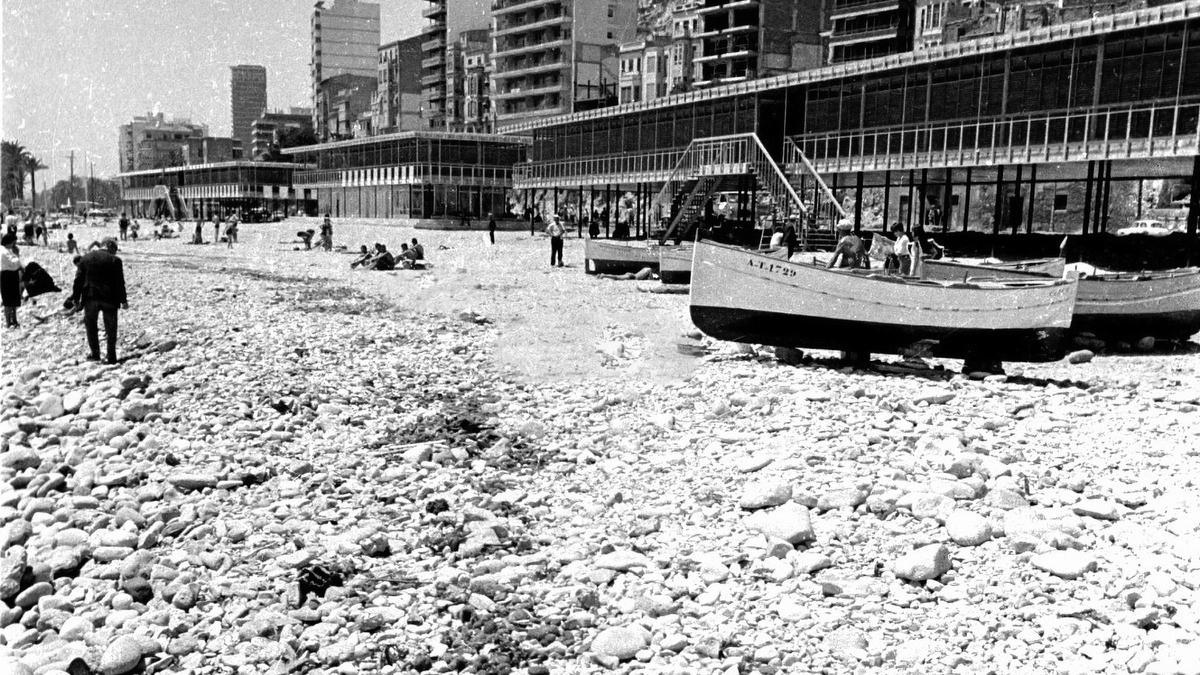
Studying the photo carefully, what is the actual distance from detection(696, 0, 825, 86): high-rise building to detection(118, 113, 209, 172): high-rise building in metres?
119

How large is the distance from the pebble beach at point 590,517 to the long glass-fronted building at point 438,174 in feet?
213

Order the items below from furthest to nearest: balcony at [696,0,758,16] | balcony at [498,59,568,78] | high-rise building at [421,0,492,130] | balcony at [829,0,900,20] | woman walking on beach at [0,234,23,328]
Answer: high-rise building at [421,0,492,130] < balcony at [498,59,568,78] < balcony at [696,0,758,16] < balcony at [829,0,900,20] < woman walking on beach at [0,234,23,328]

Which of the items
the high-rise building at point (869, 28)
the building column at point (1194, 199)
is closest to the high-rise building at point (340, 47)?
the high-rise building at point (869, 28)

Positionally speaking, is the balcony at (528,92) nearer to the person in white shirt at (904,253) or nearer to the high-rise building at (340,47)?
the high-rise building at (340,47)

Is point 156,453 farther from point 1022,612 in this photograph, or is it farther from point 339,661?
point 1022,612

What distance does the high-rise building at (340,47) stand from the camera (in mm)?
154625

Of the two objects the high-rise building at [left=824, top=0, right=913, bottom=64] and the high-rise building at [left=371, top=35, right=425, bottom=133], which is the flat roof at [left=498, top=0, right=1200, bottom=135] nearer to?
the high-rise building at [left=824, top=0, right=913, bottom=64]

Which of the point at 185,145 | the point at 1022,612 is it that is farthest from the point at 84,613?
the point at 185,145

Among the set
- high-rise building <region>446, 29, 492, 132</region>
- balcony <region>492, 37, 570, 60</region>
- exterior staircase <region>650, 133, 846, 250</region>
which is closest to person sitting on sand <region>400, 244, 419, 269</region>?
exterior staircase <region>650, 133, 846, 250</region>

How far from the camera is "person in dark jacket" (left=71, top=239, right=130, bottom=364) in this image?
48.2 ft

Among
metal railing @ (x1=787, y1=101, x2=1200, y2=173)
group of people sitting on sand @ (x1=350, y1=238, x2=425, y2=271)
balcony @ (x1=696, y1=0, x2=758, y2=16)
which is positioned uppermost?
balcony @ (x1=696, y1=0, x2=758, y2=16)

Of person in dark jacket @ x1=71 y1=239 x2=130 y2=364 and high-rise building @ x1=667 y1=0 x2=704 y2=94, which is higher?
high-rise building @ x1=667 y1=0 x2=704 y2=94

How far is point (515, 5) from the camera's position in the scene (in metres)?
98.6

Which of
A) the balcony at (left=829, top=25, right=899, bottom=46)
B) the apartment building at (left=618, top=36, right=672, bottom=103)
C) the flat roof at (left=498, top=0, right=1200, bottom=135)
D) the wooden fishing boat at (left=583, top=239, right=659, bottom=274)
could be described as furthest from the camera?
the apartment building at (left=618, top=36, right=672, bottom=103)
